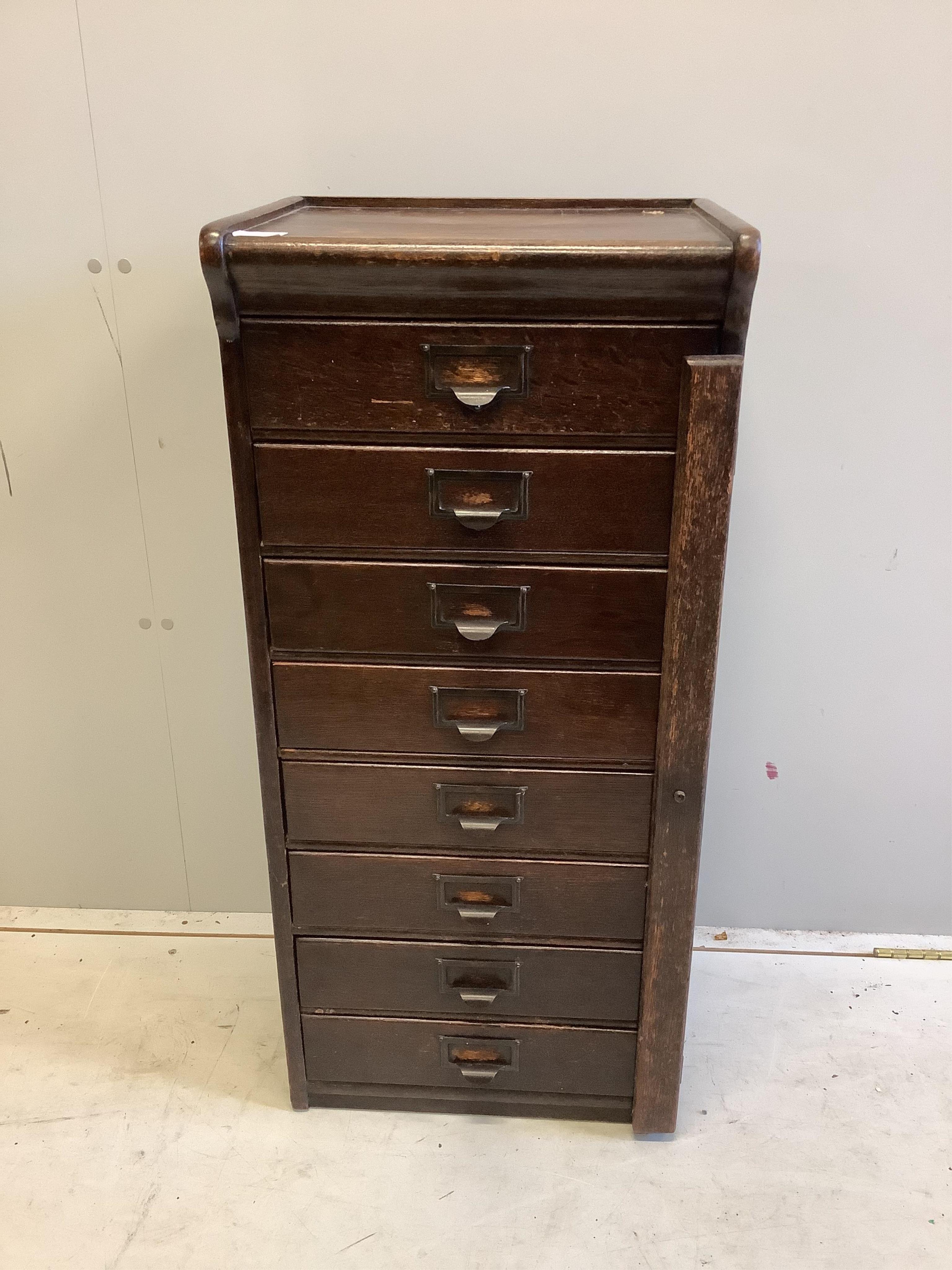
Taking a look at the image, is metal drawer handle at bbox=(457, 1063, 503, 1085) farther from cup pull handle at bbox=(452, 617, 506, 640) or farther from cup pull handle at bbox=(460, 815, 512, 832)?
cup pull handle at bbox=(452, 617, 506, 640)

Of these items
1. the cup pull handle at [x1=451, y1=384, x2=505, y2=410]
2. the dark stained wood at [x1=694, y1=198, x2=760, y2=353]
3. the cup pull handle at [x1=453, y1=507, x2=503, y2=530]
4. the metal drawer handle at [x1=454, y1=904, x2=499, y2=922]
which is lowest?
the metal drawer handle at [x1=454, y1=904, x2=499, y2=922]

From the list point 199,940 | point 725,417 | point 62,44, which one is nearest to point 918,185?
point 725,417

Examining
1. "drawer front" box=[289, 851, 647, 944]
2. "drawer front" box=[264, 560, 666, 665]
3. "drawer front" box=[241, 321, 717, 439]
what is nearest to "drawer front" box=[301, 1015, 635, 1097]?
"drawer front" box=[289, 851, 647, 944]

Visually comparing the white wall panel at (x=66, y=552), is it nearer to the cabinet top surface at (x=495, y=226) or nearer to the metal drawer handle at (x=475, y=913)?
the cabinet top surface at (x=495, y=226)

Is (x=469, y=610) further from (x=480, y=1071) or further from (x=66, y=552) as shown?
(x=66, y=552)

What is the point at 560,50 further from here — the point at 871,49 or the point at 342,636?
the point at 342,636

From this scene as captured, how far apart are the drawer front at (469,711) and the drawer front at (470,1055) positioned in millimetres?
452

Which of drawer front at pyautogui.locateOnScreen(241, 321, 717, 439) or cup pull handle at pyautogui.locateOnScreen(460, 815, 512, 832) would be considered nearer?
drawer front at pyautogui.locateOnScreen(241, 321, 717, 439)

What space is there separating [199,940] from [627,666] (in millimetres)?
1147

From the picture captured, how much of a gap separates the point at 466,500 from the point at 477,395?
0.43 ft

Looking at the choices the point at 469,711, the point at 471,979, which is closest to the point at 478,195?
the point at 469,711

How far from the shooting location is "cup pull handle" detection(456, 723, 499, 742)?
1.30 metres

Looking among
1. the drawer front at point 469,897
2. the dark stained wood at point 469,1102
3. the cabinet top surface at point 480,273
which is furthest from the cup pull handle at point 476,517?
the dark stained wood at point 469,1102

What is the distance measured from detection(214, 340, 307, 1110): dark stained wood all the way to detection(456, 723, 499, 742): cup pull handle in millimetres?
259
